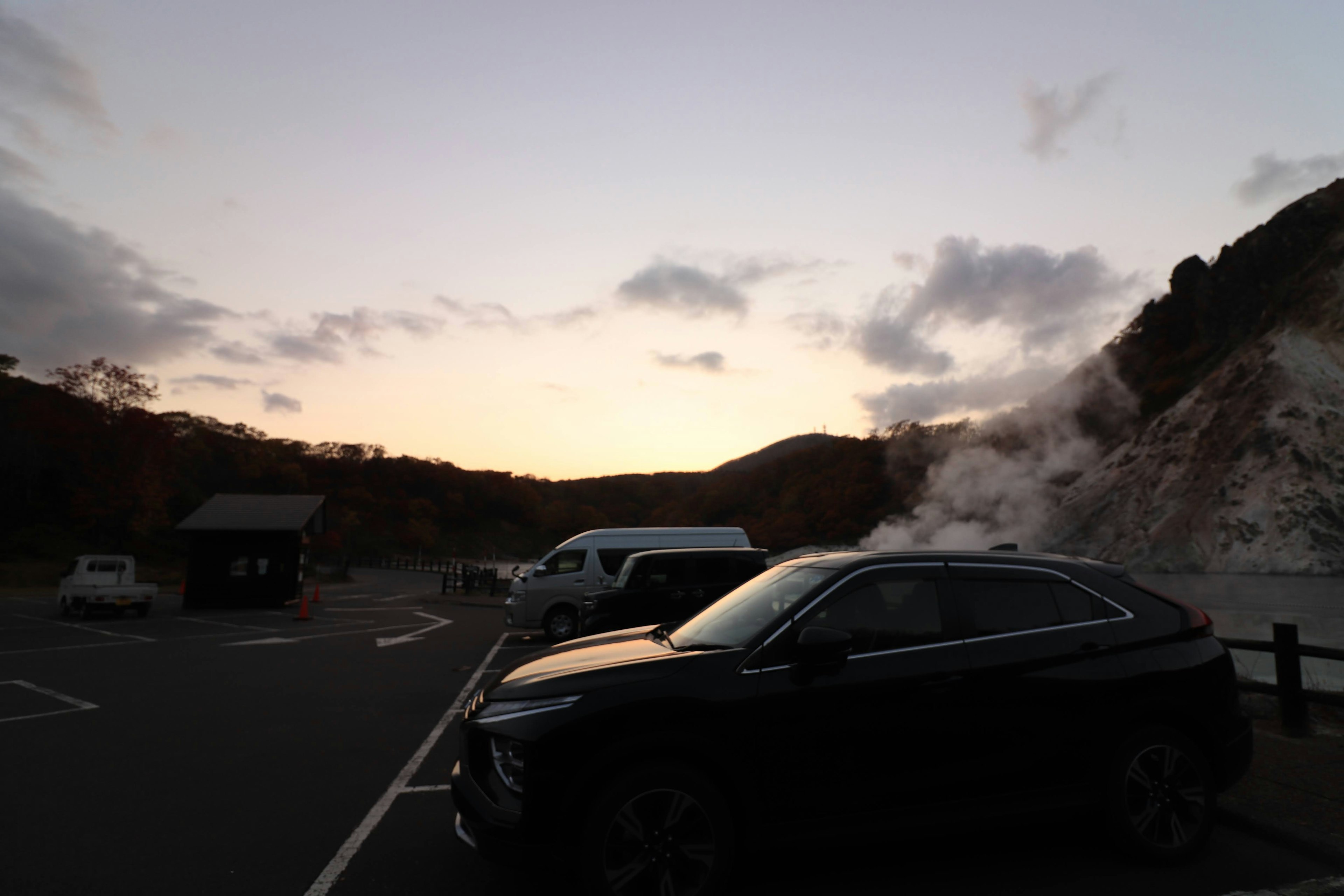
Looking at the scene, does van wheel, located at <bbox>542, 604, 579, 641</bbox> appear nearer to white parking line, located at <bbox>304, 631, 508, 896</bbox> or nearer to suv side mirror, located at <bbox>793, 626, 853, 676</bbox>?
white parking line, located at <bbox>304, 631, 508, 896</bbox>

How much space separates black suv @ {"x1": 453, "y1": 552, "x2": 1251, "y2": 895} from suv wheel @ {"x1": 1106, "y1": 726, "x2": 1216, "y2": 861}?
0.4 inches

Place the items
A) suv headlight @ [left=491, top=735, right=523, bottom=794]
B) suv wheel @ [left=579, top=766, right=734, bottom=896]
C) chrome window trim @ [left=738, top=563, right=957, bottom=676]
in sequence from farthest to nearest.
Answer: chrome window trim @ [left=738, top=563, right=957, bottom=676]
suv headlight @ [left=491, top=735, right=523, bottom=794]
suv wheel @ [left=579, top=766, right=734, bottom=896]

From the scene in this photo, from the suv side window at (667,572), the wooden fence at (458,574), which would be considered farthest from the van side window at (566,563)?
the wooden fence at (458,574)

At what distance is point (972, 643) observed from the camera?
157 inches

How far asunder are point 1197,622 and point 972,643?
64.8 inches

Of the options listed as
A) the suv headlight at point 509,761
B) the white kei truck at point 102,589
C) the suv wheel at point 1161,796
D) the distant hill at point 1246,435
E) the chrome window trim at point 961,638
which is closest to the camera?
the suv headlight at point 509,761

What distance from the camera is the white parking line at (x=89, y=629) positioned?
53.2ft

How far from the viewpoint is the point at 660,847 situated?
337cm

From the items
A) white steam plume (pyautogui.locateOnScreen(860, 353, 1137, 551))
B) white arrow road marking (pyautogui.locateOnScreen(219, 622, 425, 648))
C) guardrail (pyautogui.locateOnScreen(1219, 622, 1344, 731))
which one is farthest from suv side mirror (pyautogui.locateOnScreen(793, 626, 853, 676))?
white steam plume (pyautogui.locateOnScreen(860, 353, 1137, 551))

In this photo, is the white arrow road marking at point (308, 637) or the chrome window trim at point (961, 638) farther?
the white arrow road marking at point (308, 637)

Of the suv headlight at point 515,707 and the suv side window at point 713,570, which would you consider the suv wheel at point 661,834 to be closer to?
the suv headlight at point 515,707

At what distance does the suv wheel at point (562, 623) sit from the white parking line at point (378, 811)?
666cm

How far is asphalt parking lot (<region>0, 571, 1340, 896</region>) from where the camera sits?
381 centimetres

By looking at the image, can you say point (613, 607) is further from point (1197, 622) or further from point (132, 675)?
point (1197, 622)
